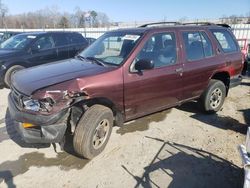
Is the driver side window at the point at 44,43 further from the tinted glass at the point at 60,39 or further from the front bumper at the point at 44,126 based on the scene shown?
the front bumper at the point at 44,126

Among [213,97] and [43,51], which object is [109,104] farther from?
[43,51]

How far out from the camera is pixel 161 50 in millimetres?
4496

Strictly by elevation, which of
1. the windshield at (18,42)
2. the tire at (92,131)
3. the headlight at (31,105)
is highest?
the windshield at (18,42)

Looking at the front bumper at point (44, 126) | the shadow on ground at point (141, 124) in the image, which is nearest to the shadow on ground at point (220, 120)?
the shadow on ground at point (141, 124)

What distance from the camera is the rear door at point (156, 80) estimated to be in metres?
4.09

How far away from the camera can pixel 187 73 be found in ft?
15.7

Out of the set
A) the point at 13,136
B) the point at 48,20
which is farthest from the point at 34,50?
the point at 48,20

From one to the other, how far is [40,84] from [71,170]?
1.27 meters

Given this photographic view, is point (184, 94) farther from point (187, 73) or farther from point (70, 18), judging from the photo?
point (70, 18)

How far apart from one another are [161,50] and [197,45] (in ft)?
3.31

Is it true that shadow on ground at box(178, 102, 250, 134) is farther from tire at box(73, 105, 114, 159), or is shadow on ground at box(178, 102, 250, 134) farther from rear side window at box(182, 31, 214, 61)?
tire at box(73, 105, 114, 159)

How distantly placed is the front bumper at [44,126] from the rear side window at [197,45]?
8.75 feet

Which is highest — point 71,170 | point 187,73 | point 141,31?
point 141,31

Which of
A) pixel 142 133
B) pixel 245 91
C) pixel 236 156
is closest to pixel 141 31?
pixel 142 133
